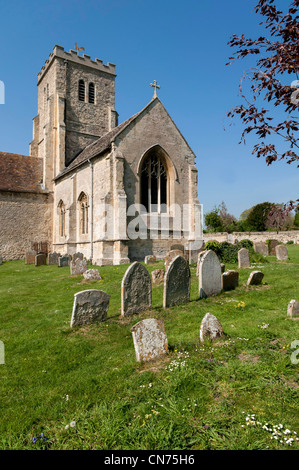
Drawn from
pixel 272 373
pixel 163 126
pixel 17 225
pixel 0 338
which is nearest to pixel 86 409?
pixel 272 373

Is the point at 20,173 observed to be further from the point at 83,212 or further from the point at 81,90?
the point at 81,90

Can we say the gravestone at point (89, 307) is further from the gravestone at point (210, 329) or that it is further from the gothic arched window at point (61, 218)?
the gothic arched window at point (61, 218)

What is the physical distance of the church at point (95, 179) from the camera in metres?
16.8

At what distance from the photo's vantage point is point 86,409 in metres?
3.11

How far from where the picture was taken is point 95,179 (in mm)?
18266

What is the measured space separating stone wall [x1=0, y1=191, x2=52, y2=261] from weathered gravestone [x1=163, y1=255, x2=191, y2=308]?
1916 cm

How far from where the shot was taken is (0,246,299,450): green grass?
265 centimetres

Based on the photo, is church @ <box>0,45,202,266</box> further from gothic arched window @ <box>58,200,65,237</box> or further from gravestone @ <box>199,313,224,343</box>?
Result: gravestone @ <box>199,313,224,343</box>

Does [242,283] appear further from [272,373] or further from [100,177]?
[100,177]

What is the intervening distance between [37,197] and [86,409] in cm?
2270

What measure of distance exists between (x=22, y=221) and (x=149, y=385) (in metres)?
21.9

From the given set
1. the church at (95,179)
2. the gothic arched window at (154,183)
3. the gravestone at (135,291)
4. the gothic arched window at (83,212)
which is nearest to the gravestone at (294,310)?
the gravestone at (135,291)

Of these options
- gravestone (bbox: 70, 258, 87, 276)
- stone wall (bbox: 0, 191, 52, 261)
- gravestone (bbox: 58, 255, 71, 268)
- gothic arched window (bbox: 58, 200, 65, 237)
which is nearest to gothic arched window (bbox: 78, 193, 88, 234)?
gothic arched window (bbox: 58, 200, 65, 237)

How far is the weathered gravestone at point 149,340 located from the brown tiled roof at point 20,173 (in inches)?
837
